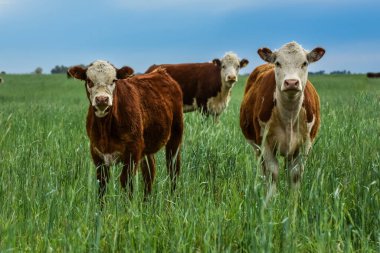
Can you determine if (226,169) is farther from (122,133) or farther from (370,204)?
(370,204)

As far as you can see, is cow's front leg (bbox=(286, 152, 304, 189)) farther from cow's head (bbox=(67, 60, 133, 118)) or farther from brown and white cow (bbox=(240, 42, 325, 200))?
cow's head (bbox=(67, 60, 133, 118))

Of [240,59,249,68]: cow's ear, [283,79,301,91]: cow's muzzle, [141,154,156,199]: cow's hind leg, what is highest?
[240,59,249,68]: cow's ear

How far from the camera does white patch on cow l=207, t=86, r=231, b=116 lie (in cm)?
1336

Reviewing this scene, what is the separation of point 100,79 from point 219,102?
879 centimetres

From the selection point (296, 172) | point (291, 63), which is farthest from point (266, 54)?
point (296, 172)

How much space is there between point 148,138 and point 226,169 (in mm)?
1029

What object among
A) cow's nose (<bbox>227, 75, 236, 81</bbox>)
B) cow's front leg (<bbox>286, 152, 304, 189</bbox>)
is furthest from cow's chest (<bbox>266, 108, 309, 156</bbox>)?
cow's nose (<bbox>227, 75, 236, 81</bbox>)

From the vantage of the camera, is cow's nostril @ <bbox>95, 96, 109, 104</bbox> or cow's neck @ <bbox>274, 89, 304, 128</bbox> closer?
cow's nostril @ <bbox>95, 96, 109, 104</bbox>

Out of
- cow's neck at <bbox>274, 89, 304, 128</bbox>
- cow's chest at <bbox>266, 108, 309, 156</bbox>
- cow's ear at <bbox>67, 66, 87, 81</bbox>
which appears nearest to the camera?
cow's ear at <bbox>67, 66, 87, 81</bbox>

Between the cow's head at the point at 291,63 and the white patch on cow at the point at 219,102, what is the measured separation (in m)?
7.68

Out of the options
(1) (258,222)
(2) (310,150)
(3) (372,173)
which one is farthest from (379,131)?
(1) (258,222)

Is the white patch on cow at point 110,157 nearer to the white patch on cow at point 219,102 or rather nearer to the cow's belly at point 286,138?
the cow's belly at point 286,138

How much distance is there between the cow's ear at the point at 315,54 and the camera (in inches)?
218

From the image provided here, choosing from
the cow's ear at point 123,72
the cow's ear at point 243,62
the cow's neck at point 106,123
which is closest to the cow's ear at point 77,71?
the cow's ear at point 123,72
